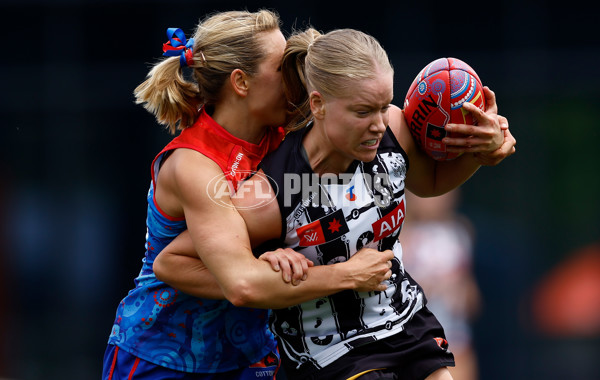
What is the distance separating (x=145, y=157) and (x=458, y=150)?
584 cm

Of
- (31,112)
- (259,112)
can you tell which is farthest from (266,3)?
(259,112)

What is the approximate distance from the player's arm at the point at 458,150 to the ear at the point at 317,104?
0.34 m

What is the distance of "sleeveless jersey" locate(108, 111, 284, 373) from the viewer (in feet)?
10.7

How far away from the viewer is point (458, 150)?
309 cm

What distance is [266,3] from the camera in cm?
861

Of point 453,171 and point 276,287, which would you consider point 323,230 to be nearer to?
point 276,287

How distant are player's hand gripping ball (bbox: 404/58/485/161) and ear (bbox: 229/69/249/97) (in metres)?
0.61

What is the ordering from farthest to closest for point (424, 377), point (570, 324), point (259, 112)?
point (570, 324) < point (259, 112) < point (424, 377)

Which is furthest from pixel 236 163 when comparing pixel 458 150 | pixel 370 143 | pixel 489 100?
pixel 489 100

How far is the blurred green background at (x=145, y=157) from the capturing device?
8203 millimetres

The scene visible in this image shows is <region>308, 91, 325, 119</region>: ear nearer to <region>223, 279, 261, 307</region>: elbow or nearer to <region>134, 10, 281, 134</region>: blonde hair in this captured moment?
<region>134, 10, 281, 134</region>: blonde hair

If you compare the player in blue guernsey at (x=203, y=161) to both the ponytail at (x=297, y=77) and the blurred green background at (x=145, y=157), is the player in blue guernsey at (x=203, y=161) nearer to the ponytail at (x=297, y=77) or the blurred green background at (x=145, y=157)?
the ponytail at (x=297, y=77)

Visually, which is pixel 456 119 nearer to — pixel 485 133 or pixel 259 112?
pixel 485 133

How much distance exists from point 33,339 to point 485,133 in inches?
261
